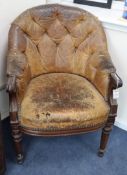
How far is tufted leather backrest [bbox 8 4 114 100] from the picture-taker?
1.64 meters

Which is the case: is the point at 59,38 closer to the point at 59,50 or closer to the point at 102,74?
the point at 59,50

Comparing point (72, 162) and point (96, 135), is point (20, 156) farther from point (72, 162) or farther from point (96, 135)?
point (96, 135)

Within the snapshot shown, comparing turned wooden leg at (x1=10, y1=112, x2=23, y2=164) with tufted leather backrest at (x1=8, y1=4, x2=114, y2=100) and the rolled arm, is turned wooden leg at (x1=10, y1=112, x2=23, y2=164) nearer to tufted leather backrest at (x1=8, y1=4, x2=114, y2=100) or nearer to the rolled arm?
tufted leather backrest at (x1=8, y1=4, x2=114, y2=100)

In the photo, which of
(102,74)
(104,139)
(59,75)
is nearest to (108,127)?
(104,139)

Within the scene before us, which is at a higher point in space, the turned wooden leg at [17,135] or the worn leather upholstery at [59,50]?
the worn leather upholstery at [59,50]

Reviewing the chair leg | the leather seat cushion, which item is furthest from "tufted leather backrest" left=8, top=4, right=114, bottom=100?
the chair leg

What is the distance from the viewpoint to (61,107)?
142 cm

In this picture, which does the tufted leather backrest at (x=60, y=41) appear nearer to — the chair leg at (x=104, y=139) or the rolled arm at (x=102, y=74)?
the rolled arm at (x=102, y=74)

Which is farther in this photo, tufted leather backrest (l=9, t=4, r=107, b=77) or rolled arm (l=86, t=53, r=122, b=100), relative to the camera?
tufted leather backrest (l=9, t=4, r=107, b=77)

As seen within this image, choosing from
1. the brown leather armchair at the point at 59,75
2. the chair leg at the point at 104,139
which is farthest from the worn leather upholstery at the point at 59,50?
the chair leg at the point at 104,139

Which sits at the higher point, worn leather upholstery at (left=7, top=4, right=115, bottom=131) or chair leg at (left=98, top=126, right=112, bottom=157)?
worn leather upholstery at (left=7, top=4, right=115, bottom=131)

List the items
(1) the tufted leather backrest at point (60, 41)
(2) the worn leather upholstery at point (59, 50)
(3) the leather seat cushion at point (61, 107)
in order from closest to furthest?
(3) the leather seat cushion at point (61, 107), (2) the worn leather upholstery at point (59, 50), (1) the tufted leather backrest at point (60, 41)

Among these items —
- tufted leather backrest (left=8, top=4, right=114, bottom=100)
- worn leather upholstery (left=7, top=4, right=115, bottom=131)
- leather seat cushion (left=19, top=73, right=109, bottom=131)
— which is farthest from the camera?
tufted leather backrest (left=8, top=4, right=114, bottom=100)

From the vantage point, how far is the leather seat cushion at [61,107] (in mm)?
1386
